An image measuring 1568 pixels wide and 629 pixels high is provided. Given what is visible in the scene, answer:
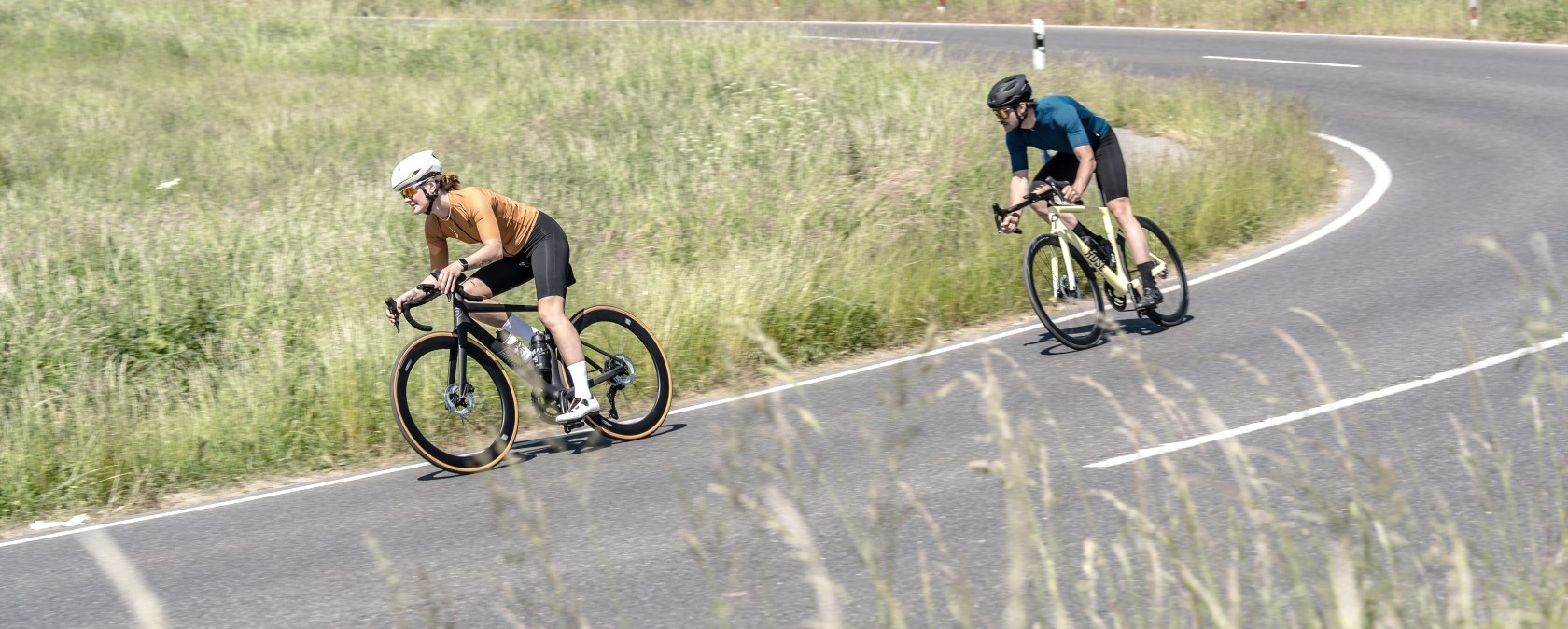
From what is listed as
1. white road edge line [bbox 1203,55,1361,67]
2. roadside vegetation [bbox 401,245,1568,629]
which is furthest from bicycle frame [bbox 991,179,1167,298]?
white road edge line [bbox 1203,55,1361,67]

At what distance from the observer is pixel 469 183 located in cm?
1495

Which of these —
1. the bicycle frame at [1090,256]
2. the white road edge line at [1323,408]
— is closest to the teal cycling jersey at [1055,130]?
the bicycle frame at [1090,256]

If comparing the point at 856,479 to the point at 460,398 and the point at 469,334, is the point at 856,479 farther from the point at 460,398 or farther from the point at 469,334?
the point at 469,334

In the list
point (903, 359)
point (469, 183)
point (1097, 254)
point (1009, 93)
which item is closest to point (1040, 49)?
point (469, 183)

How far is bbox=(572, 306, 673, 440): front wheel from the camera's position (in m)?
8.41

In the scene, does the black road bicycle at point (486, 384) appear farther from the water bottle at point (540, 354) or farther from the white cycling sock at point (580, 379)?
the white cycling sock at point (580, 379)

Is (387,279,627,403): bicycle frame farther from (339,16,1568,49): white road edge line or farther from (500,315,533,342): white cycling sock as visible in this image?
(339,16,1568,49): white road edge line

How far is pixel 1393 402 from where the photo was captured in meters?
7.31

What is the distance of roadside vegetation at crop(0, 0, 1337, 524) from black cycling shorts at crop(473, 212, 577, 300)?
117 cm

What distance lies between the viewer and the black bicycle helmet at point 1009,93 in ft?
29.2

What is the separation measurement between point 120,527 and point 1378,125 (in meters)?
15.8

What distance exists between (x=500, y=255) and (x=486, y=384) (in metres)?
1.00

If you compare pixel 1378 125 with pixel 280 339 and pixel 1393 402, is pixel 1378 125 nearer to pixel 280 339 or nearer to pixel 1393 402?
pixel 1393 402

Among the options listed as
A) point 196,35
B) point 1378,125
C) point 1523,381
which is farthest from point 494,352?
point 196,35
